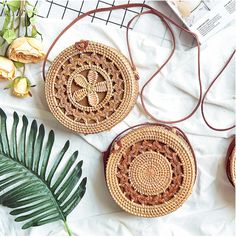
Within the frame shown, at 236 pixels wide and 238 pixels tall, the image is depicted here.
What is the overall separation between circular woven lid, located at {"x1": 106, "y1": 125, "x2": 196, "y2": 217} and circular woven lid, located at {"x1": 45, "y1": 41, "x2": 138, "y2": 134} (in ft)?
0.23

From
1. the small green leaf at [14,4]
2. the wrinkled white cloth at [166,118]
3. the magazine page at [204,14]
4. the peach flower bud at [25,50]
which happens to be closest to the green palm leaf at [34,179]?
the wrinkled white cloth at [166,118]

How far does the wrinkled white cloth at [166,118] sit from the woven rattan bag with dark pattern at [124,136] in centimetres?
5

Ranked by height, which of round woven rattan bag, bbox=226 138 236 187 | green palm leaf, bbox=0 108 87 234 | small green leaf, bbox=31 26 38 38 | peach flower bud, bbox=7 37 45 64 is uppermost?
small green leaf, bbox=31 26 38 38

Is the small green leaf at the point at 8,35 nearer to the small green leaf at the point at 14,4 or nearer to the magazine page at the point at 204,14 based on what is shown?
the small green leaf at the point at 14,4

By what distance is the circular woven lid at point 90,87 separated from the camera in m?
1.19

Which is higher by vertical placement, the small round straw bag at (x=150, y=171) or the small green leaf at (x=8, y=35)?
the small green leaf at (x=8, y=35)

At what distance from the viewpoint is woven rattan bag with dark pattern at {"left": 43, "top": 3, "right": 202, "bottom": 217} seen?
1.19 meters

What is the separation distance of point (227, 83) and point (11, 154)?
540 mm

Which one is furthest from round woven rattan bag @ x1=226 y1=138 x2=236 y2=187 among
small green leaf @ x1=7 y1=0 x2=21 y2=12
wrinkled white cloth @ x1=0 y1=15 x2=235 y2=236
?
small green leaf @ x1=7 y1=0 x2=21 y2=12

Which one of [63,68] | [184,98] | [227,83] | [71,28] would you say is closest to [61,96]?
[63,68]

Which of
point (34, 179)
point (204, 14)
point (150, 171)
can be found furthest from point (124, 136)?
point (204, 14)

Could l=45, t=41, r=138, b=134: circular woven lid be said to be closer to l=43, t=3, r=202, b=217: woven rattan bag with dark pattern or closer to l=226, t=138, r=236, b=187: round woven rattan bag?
l=43, t=3, r=202, b=217: woven rattan bag with dark pattern

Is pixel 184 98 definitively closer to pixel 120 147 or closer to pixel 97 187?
pixel 120 147

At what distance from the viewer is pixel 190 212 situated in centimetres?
124
